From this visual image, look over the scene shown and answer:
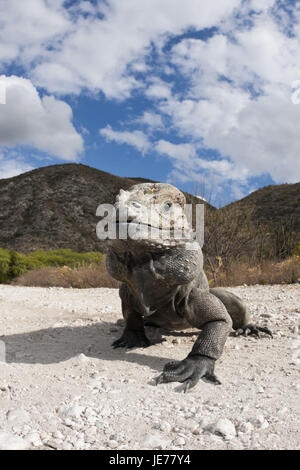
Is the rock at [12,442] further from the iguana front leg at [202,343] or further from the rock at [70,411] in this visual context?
the iguana front leg at [202,343]

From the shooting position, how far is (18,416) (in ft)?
9.63

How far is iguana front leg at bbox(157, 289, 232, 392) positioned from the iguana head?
0.87m

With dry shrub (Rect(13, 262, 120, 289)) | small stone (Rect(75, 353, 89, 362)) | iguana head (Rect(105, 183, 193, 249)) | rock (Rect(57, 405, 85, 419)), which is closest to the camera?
rock (Rect(57, 405, 85, 419))

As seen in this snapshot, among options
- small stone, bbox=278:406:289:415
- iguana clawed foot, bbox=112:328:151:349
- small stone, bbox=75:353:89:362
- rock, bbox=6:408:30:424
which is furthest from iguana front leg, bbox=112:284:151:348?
small stone, bbox=278:406:289:415

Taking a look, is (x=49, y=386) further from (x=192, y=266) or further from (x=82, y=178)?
A: (x=82, y=178)

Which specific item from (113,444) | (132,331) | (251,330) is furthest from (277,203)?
(113,444)

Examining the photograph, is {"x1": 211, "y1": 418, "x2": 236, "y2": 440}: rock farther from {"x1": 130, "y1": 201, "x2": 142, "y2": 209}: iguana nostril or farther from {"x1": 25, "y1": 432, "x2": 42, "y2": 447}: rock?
{"x1": 130, "y1": 201, "x2": 142, "y2": 209}: iguana nostril

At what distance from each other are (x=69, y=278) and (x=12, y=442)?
10985 mm

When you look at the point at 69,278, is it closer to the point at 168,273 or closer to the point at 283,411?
the point at 168,273

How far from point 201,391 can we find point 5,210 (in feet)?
153

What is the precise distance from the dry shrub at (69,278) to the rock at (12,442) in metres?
9.68

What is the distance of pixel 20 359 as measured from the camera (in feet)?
14.8

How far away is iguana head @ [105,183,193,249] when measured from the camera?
131 inches

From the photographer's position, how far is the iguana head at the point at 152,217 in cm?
332
